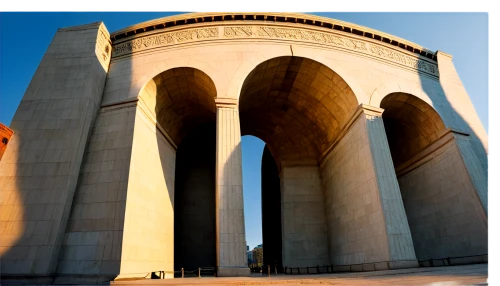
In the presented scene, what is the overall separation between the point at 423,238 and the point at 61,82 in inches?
797

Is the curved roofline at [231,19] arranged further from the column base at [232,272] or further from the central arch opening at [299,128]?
the column base at [232,272]

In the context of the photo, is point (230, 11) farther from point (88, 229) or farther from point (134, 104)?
point (88, 229)

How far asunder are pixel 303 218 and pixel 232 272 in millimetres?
9652

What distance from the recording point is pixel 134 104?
13.9m

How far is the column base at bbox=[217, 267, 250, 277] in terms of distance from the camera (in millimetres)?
10898

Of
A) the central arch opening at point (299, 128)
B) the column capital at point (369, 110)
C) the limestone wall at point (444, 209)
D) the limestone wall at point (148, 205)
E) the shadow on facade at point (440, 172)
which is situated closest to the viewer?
the limestone wall at point (148, 205)

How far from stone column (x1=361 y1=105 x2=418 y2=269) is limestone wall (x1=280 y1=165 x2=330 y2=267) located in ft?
22.8

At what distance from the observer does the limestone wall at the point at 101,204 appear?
1078 centimetres

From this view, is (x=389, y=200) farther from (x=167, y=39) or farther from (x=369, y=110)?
(x=167, y=39)

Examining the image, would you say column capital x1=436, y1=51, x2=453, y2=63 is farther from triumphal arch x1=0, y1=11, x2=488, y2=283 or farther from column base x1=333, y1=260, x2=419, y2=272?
column base x1=333, y1=260, x2=419, y2=272

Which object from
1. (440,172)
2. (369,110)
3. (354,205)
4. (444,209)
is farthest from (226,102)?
(444,209)

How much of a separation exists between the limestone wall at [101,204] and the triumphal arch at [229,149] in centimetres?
5

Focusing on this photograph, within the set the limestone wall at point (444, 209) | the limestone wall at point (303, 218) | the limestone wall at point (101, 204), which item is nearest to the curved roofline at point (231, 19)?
the limestone wall at point (101, 204)

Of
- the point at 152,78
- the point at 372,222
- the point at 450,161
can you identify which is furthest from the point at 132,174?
the point at 450,161
